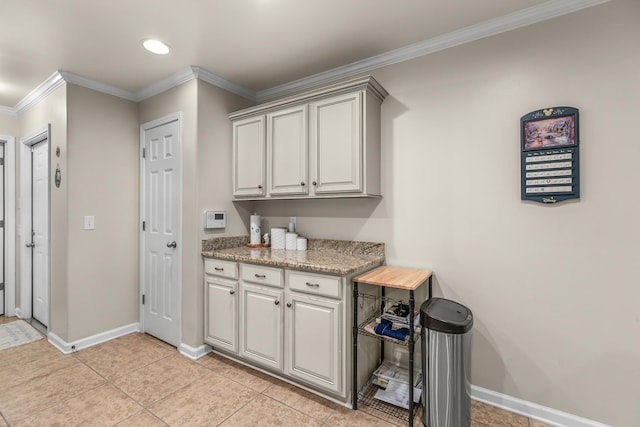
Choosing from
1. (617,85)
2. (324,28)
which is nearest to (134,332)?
(324,28)

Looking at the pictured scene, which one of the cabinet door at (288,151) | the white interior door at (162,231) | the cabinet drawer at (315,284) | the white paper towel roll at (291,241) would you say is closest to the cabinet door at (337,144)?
the cabinet door at (288,151)

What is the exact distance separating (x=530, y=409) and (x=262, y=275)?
1971 mm

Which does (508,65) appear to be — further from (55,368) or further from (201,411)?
(55,368)

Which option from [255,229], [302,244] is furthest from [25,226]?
[302,244]

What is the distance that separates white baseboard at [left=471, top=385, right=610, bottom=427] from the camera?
1783 millimetres

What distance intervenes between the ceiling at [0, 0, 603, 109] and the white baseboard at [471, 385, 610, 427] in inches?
95.7

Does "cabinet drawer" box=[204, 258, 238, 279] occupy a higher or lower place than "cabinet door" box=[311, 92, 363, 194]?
lower

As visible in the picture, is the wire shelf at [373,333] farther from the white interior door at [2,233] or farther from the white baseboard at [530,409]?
the white interior door at [2,233]

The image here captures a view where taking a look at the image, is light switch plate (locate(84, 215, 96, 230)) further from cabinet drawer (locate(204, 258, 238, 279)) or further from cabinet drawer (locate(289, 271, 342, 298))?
cabinet drawer (locate(289, 271, 342, 298))

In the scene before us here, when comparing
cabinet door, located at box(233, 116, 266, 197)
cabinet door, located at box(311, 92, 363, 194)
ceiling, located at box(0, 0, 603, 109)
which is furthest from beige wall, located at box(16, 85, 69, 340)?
cabinet door, located at box(311, 92, 363, 194)

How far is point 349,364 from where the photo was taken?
197cm

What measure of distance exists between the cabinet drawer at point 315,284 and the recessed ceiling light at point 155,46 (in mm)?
1978

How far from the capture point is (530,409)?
6.24 feet

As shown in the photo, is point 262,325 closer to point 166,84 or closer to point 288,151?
point 288,151
